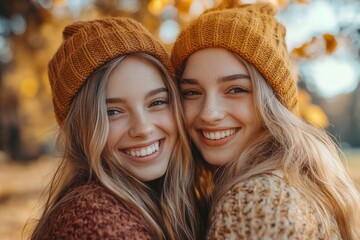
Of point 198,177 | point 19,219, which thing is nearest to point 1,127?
point 19,219

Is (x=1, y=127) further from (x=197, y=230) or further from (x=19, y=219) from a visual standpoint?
(x=197, y=230)

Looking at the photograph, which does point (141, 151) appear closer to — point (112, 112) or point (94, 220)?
point (112, 112)

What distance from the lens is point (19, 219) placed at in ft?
28.2

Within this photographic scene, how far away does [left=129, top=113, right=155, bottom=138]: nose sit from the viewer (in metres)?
2.74

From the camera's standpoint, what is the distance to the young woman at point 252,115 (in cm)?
254

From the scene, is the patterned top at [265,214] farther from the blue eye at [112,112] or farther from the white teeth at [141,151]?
the blue eye at [112,112]

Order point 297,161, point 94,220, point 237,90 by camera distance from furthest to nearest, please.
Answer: point 237,90, point 297,161, point 94,220

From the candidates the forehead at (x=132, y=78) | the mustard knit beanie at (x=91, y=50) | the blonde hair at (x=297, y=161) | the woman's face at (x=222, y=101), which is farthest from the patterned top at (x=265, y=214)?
the mustard knit beanie at (x=91, y=50)

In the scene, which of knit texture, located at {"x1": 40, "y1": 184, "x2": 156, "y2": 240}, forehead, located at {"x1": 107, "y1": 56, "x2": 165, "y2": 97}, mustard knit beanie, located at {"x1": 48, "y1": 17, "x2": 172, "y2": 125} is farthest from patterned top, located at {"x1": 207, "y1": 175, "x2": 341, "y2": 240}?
mustard knit beanie, located at {"x1": 48, "y1": 17, "x2": 172, "y2": 125}

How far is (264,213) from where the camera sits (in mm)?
2092

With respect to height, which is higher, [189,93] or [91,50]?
[91,50]

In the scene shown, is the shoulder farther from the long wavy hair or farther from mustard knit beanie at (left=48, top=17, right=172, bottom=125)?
mustard knit beanie at (left=48, top=17, right=172, bottom=125)

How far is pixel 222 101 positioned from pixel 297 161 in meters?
0.55

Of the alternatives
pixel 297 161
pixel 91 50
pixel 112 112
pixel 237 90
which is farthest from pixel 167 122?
pixel 297 161
